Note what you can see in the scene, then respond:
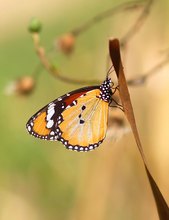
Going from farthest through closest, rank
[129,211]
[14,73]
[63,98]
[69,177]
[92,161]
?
[14,73] < [69,177] < [92,161] < [129,211] < [63,98]

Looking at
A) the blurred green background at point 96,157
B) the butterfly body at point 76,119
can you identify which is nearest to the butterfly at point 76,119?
the butterfly body at point 76,119

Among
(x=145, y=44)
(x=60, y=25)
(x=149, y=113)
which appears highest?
(x=60, y=25)

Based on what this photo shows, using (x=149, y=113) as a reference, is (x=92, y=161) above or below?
below

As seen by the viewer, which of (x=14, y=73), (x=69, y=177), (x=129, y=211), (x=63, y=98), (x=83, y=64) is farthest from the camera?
(x=14, y=73)

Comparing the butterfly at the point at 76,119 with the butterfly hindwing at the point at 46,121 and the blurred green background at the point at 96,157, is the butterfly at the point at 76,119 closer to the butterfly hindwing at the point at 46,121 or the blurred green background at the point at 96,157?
the butterfly hindwing at the point at 46,121

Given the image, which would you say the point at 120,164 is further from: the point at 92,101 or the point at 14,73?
the point at 14,73

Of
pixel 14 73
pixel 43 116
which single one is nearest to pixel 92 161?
pixel 43 116

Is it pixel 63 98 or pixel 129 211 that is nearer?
pixel 63 98
